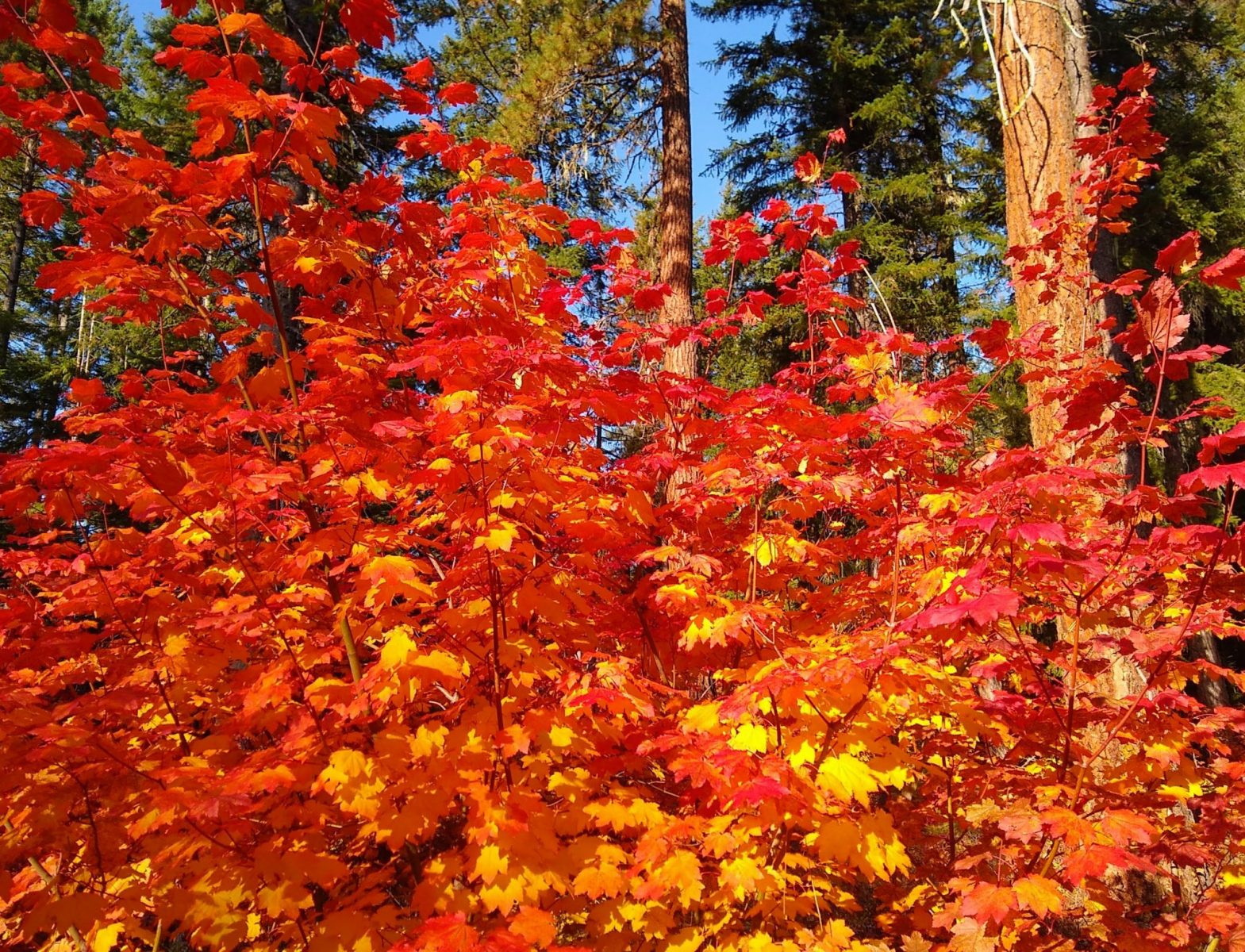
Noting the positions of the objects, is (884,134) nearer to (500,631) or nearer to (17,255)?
(500,631)

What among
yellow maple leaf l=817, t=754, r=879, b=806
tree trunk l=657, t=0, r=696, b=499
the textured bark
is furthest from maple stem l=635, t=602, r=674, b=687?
tree trunk l=657, t=0, r=696, b=499

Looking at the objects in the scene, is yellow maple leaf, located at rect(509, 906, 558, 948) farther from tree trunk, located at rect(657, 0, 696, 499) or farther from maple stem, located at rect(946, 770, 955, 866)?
tree trunk, located at rect(657, 0, 696, 499)

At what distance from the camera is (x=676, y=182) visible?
23.4 ft

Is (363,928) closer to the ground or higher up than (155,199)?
closer to the ground

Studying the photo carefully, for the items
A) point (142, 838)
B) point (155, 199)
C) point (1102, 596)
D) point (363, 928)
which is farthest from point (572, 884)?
Result: point (155, 199)

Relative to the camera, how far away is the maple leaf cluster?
2.30 m

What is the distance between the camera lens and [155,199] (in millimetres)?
2494

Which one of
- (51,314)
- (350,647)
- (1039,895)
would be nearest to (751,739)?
(1039,895)

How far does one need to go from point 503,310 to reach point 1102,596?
2.84 m

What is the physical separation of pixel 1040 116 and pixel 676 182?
346 cm

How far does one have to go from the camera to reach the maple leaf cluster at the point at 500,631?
2301 millimetres

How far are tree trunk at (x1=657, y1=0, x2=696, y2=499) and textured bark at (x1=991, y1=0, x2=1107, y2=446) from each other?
2.69 meters

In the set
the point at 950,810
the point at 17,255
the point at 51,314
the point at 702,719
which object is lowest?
the point at 950,810

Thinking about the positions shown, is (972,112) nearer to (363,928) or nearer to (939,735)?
(939,735)
